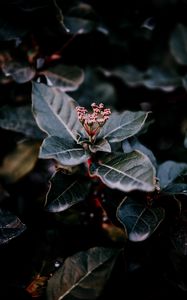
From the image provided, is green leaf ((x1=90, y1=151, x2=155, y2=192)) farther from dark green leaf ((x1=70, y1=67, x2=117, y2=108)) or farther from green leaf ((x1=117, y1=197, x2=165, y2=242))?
dark green leaf ((x1=70, y1=67, x2=117, y2=108))

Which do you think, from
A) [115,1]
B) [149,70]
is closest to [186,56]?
[149,70]

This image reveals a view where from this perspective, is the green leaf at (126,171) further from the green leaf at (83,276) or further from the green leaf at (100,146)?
the green leaf at (83,276)

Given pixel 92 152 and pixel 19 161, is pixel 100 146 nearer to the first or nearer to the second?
pixel 92 152

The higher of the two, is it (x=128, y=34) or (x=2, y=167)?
(x=128, y=34)

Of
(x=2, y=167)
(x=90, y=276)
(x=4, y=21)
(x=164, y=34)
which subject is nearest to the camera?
(x=90, y=276)

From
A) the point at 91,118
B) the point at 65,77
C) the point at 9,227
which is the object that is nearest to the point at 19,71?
the point at 65,77

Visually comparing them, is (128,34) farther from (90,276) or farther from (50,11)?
(90,276)
